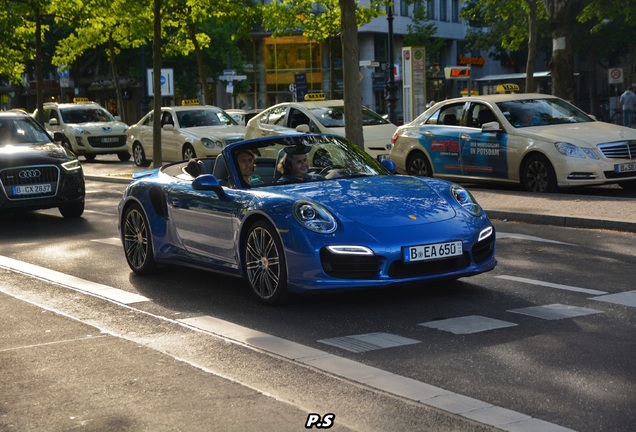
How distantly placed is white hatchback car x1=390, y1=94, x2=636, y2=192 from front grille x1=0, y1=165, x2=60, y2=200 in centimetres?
649

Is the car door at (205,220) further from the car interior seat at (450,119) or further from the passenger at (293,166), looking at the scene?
the car interior seat at (450,119)

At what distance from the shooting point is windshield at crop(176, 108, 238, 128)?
2878 centimetres

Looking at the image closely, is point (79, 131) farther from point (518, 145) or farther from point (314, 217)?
point (314, 217)

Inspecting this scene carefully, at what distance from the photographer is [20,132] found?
55.6 ft

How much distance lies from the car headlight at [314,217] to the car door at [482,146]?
10.1 m

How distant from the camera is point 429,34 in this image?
71812 millimetres

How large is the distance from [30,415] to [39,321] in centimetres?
274

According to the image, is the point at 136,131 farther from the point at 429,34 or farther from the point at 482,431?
the point at 429,34

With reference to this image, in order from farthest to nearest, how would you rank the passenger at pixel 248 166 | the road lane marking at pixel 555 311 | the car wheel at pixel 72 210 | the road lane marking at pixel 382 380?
the car wheel at pixel 72 210
the passenger at pixel 248 166
the road lane marking at pixel 555 311
the road lane marking at pixel 382 380

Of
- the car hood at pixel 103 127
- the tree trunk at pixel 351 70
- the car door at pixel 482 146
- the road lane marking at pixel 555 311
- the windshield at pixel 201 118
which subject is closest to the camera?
the road lane marking at pixel 555 311

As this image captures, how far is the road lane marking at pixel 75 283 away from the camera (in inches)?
363

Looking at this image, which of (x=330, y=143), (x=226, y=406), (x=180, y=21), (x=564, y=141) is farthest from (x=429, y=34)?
(x=226, y=406)

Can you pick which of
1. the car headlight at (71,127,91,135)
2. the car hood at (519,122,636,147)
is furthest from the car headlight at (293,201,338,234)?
the car headlight at (71,127,91,135)

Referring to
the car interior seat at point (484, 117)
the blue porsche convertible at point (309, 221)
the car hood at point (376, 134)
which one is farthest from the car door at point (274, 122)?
the blue porsche convertible at point (309, 221)
